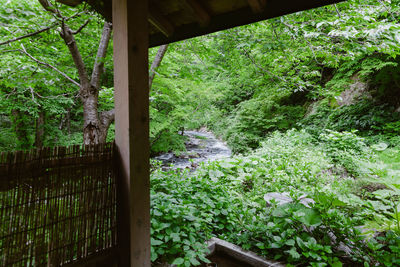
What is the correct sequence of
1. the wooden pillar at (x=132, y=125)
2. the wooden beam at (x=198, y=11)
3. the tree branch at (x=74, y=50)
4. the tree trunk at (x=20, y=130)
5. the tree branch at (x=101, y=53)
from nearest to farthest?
the wooden pillar at (x=132, y=125) → the wooden beam at (x=198, y=11) → the tree branch at (x=74, y=50) → the tree branch at (x=101, y=53) → the tree trunk at (x=20, y=130)

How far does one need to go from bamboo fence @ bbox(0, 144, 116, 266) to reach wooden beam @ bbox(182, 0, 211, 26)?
4.58 feet

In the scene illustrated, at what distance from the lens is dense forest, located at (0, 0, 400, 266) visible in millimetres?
2285

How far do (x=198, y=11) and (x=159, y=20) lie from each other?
1.47 ft

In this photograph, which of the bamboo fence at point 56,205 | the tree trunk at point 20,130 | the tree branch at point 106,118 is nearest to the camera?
the bamboo fence at point 56,205

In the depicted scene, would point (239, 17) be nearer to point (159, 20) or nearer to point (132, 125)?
point (159, 20)

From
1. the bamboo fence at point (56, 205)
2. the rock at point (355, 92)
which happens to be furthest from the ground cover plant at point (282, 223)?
the rock at point (355, 92)

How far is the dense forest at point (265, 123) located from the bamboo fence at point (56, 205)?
59 centimetres

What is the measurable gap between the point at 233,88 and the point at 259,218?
14886 millimetres

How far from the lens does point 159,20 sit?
83.7 inches

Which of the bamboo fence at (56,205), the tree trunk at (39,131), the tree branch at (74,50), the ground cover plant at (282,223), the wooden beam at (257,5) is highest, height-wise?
the tree branch at (74,50)

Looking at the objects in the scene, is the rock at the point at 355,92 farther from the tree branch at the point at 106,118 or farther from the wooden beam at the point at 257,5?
the tree branch at the point at 106,118

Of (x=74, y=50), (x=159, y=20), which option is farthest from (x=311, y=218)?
(x=74, y=50)

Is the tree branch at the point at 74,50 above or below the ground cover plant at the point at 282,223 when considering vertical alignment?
above

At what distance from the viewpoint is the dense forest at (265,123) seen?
7.50 ft
